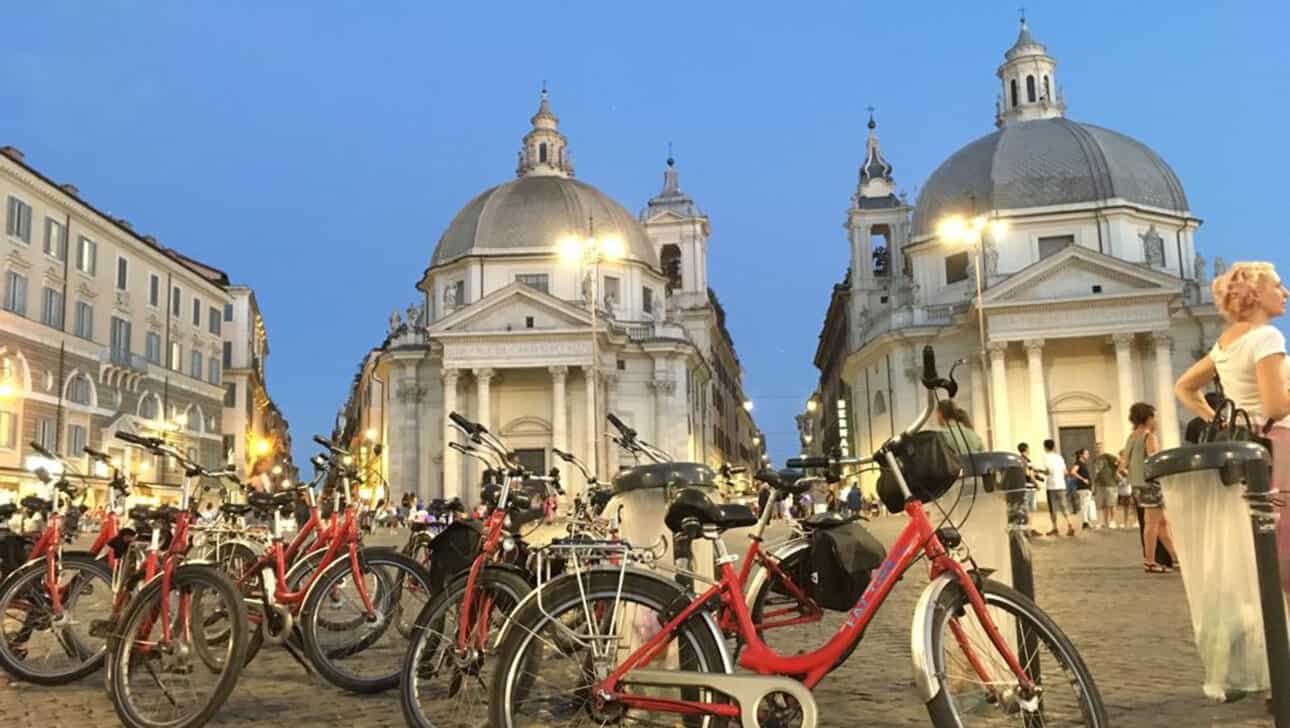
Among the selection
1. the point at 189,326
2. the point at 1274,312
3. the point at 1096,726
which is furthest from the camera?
the point at 189,326

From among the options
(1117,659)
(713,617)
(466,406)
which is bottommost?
(1117,659)

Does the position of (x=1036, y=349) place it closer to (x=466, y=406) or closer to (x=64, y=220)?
(x=466, y=406)

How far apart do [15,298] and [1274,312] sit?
47.3 meters

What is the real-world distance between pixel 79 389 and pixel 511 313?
65.7ft

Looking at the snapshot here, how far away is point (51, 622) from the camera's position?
6.97 m

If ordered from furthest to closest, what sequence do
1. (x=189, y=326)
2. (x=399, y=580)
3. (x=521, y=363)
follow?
(x=189, y=326)
(x=521, y=363)
(x=399, y=580)

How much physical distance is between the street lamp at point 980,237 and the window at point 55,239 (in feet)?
131

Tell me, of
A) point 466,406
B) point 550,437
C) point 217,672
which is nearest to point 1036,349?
point 550,437

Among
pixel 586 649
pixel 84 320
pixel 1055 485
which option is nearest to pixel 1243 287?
pixel 586 649

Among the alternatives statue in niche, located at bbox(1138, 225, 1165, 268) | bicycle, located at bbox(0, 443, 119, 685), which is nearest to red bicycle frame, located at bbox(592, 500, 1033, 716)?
bicycle, located at bbox(0, 443, 119, 685)

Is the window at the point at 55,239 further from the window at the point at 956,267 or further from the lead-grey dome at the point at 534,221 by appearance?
the window at the point at 956,267

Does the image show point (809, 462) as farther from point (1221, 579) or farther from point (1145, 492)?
point (1145, 492)

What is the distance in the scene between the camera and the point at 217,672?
540 centimetres

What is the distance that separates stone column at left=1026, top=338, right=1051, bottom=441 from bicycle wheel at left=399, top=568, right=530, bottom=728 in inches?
1784
